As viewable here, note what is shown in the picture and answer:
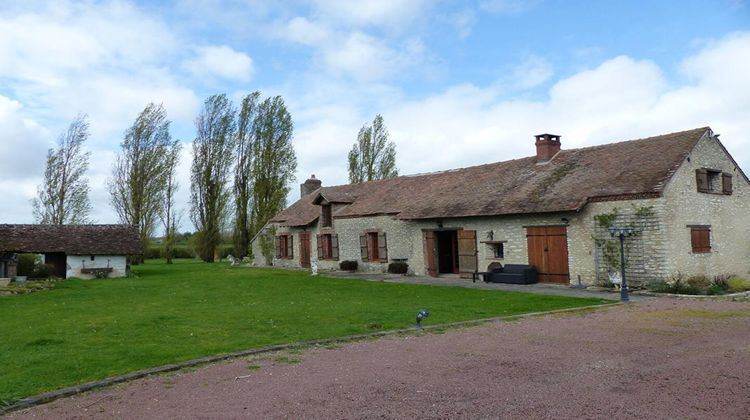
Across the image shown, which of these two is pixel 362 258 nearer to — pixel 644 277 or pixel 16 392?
pixel 644 277

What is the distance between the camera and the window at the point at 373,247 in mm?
25698

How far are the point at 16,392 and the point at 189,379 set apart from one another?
5.85 feet

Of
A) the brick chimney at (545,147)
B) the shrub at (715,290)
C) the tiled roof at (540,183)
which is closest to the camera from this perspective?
the shrub at (715,290)

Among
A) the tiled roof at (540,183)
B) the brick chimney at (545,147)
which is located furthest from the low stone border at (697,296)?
the brick chimney at (545,147)

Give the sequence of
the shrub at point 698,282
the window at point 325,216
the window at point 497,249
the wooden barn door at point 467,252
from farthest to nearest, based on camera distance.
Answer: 1. the window at point 325,216
2. the wooden barn door at point 467,252
3. the window at point 497,249
4. the shrub at point 698,282

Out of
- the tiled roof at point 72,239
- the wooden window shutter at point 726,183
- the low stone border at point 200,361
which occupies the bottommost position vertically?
the low stone border at point 200,361

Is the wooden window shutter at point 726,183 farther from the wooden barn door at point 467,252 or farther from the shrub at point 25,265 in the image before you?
the shrub at point 25,265

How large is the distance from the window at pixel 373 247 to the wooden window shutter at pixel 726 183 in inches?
518

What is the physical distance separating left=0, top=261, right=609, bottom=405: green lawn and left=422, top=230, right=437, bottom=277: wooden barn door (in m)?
3.62

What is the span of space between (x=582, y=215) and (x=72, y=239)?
23.5 metres

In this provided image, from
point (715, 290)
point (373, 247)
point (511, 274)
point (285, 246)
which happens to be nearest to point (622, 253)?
point (715, 290)

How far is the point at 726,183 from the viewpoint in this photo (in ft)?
60.9

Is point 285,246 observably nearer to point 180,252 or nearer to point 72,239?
point 72,239

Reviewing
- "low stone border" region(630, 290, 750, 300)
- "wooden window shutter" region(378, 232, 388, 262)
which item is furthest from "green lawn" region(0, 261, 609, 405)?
"wooden window shutter" region(378, 232, 388, 262)
